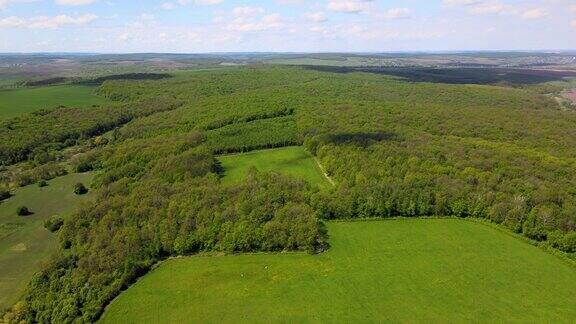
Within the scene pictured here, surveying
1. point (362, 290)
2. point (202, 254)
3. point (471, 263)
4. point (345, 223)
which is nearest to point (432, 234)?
point (471, 263)

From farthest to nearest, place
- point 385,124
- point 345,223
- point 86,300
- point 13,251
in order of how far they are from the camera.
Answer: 1. point 385,124
2. point 345,223
3. point 13,251
4. point 86,300

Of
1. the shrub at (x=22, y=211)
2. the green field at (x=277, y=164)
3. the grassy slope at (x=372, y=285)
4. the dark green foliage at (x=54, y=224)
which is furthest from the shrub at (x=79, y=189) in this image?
the grassy slope at (x=372, y=285)

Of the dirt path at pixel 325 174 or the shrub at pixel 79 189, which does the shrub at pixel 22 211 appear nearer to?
the shrub at pixel 79 189

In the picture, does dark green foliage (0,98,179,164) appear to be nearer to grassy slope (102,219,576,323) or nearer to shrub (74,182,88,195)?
shrub (74,182,88,195)

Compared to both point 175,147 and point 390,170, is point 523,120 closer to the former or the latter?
point 390,170

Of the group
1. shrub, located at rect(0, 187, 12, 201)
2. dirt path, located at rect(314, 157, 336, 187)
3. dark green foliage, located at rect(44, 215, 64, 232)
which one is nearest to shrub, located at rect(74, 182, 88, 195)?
shrub, located at rect(0, 187, 12, 201)

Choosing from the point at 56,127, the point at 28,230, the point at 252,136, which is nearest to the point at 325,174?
the point at 252,136
